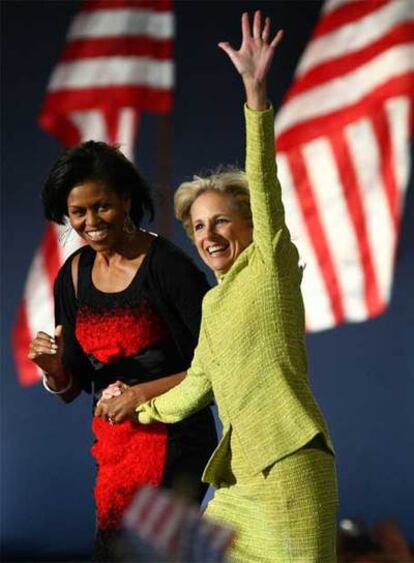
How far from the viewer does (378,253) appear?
16.4 ft

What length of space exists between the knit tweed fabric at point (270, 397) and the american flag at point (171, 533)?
1216mm

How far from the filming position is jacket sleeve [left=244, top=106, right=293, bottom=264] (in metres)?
2.37

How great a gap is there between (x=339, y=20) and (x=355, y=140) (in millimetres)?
444

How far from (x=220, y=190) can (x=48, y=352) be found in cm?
51

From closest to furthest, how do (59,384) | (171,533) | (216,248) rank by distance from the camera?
1. (171,533)
2. (216,248)
3. (59,384)

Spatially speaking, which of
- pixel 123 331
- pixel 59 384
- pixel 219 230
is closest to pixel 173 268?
pixel 123 331

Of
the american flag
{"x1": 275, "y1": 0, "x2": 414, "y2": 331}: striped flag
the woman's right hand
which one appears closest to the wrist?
the woman's right hand

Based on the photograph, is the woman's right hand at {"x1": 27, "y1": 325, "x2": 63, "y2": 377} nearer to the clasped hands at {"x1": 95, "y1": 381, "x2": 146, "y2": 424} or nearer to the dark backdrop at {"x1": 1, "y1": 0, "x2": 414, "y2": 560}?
the clasped hands at {"x1": 95, "y1": 381, "x2": 146, "y2": 424}

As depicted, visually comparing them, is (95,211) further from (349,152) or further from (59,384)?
(349,152)

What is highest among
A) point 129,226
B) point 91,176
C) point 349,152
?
point 349,152

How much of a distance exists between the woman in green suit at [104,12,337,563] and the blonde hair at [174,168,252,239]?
0.57ft

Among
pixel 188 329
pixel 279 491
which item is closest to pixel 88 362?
pixel 188 329

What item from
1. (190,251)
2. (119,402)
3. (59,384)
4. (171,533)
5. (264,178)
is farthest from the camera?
(190,251)

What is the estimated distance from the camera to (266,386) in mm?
2426
